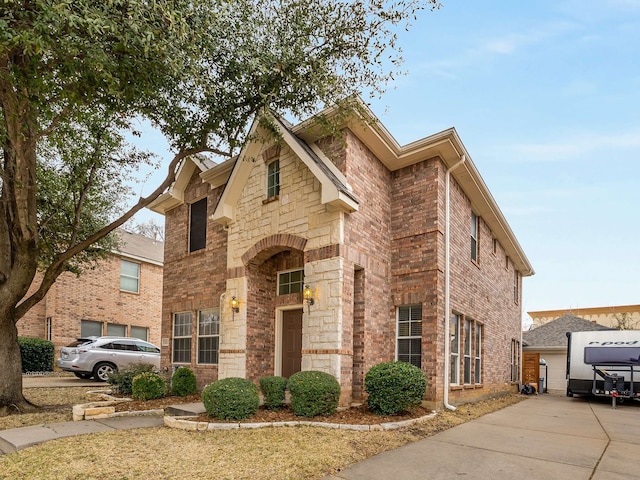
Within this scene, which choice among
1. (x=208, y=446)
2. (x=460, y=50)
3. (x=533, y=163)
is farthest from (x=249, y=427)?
(x=533, y=163)

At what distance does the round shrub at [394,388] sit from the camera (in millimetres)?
8492

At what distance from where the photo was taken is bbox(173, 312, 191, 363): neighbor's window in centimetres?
1381

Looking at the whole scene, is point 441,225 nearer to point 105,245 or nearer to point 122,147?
point 122,147

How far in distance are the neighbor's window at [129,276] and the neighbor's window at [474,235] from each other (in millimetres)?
17270

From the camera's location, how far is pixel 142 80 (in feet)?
25.3

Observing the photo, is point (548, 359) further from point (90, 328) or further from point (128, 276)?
point (90, 328)

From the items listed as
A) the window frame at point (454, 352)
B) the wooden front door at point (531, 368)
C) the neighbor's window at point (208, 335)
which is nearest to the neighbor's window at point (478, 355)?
the window frame at point (454, 352)

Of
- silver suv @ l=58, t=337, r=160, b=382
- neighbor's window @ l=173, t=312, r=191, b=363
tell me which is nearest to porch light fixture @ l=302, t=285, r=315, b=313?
neighbor's window @ l=173, t=312, r=191, b=363

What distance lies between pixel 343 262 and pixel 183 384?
5.98 meters

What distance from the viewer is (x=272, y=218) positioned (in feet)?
35.6

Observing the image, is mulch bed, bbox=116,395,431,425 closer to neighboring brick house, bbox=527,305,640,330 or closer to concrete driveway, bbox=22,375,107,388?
concrete driveway, bbox=22,375,107,388

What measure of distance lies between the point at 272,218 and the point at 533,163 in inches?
653

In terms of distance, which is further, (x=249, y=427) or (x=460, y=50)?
(x=460, y=50)

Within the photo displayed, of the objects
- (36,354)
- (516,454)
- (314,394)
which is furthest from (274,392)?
(36,354)
